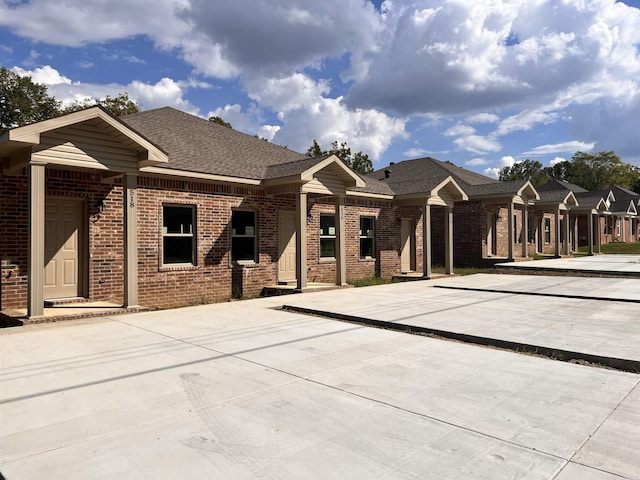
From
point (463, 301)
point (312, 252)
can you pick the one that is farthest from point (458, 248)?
point (463, 301)

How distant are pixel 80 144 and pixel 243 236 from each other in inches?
206

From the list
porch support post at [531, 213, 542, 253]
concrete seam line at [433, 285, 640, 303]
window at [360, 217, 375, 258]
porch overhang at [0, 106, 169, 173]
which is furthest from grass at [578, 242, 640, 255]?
porch overhang at [0, 106, 169, 173]

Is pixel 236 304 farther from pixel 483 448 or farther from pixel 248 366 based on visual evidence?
pixel 483 448

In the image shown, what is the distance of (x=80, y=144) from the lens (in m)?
8.15

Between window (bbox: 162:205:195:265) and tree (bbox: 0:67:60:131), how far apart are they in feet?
84.2

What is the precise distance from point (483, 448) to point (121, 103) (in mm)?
31708

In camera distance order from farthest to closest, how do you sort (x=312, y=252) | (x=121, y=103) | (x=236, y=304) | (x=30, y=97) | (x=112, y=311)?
(x=30, y=97) → (x=121, y=103) → (x=312, y=252) → (x=236, y=304) → (x=112, y=311)

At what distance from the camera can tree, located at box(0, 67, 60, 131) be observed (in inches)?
1211

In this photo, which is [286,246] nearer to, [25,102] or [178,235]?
[178,235]

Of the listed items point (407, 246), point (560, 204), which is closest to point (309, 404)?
point (407, 246)

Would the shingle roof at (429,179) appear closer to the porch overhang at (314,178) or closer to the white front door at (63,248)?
the porch overhang at (314,178)

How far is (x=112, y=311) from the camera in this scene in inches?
337

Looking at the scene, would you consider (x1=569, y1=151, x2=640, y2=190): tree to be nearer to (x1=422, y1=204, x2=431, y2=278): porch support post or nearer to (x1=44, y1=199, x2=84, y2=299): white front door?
(x1=422, y1=204, x2=431, y2=278): porch support post

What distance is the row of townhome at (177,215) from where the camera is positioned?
8.26 m
